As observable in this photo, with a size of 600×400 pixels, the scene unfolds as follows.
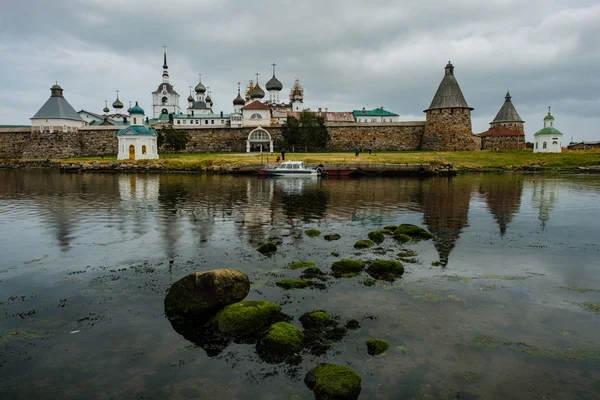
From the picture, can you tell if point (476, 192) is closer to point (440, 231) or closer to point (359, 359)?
point (440, 231)

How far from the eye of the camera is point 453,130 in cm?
6812

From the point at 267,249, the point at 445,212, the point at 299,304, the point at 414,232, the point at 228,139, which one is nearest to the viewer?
the point at 299,304

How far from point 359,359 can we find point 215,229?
1191 cm

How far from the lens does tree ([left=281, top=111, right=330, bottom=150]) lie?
229 feet

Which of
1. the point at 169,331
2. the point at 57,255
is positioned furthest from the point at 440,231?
the point at 57,255

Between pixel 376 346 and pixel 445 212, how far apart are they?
1716 centimetres

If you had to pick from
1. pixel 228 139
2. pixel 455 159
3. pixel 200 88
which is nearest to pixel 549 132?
pixel 455 159

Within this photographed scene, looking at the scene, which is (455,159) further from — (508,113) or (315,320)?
(315,320)

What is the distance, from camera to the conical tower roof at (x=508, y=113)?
86.4m

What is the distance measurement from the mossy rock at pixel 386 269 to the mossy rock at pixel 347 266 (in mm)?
305

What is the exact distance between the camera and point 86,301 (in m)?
10.4

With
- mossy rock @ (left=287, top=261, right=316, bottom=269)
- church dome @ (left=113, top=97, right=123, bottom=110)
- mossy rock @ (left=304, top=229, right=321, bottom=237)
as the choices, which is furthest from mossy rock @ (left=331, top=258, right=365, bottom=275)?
church dome @ (left=113, top=97, right=123, bottom=110)

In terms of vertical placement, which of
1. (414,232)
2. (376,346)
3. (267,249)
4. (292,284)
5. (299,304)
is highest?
(414,232)

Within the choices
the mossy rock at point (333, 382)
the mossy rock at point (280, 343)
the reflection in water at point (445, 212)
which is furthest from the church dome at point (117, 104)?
the mossy rock at point (333, 382)
